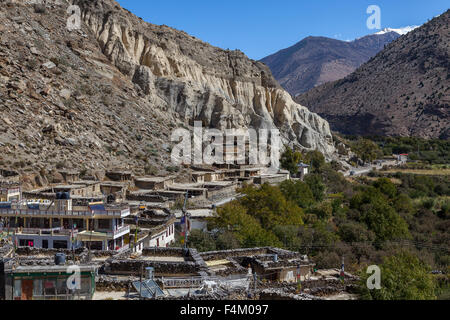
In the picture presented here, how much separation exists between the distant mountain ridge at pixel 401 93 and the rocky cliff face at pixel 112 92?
2149 inches

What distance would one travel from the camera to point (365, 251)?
2592cm

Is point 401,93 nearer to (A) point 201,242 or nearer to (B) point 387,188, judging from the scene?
(B) point 387,188

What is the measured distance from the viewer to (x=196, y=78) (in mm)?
68625

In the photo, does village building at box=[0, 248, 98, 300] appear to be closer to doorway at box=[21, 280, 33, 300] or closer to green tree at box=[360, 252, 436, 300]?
doorway at box=[21, 280, 33, 300]

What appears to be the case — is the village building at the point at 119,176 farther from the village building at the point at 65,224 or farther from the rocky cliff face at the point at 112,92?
the village building at the point at 65,224

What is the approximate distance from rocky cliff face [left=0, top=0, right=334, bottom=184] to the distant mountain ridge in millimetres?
54574

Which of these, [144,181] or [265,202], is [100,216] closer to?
[265,202]

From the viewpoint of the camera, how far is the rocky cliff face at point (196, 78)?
60.2 m

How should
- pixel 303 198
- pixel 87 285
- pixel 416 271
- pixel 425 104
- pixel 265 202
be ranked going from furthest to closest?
pixel 425 104, pixel 303 198, pixel 265 202, pixel 416 271, pixel 87 285

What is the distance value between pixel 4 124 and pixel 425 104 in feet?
350

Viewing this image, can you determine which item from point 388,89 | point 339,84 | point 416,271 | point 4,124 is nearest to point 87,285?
point 416,271

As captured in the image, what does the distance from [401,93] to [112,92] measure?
316ft

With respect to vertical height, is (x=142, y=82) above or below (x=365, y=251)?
above

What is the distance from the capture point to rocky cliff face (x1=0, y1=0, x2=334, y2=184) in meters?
39.9
